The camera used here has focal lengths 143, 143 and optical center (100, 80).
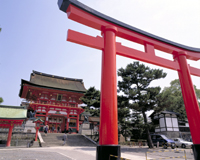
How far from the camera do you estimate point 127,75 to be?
56.2 feet

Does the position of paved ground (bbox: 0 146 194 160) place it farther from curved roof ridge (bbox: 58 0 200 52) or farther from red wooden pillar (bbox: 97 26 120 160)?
curved roof ridge (bbox: 58 0 200 52)

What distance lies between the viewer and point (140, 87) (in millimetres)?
16328

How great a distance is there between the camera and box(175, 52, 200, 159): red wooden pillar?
5.68 meters

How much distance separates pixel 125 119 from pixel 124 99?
2.53m

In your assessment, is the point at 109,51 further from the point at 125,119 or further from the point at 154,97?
the point at 125,119

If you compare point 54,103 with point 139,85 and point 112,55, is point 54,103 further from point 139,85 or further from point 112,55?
point 112,55

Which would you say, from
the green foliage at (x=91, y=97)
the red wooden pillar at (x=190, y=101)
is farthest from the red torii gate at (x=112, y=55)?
the green foliage at (x=91, y=97)

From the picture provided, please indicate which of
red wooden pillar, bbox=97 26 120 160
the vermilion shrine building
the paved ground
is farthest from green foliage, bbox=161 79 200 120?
the vermilion shrine building

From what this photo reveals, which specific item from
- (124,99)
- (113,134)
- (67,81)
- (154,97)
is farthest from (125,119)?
(67,81)

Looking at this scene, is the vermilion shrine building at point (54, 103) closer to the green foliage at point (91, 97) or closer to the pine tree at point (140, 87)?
the green foliage at point (91, 97)

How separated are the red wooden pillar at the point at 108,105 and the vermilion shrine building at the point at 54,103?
19.1m

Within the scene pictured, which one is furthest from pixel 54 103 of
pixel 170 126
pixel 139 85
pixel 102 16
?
pixel 102 16

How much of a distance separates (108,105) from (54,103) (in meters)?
20.3

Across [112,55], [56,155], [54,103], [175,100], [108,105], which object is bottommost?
[56,155]
